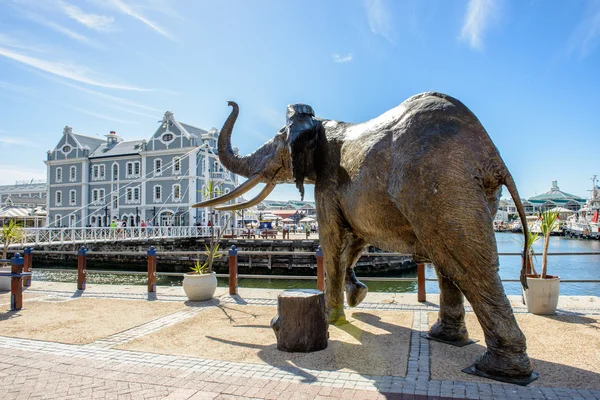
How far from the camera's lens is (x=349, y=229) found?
4816 millimetres

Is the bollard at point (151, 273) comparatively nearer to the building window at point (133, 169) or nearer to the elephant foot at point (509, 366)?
the elephant foot at point (509, 366)

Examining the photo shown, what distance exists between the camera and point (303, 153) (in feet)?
15.6

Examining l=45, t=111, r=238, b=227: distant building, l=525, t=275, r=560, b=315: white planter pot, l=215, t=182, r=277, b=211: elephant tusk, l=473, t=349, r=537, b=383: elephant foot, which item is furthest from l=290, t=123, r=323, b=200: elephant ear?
l=45, t=111, r=238, b=227: distant building

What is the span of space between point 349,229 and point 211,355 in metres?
2.00

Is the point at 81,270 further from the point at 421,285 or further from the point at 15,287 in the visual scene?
the point at 421,285

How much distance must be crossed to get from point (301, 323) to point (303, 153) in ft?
6.06

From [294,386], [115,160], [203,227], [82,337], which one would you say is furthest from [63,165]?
[294,386]

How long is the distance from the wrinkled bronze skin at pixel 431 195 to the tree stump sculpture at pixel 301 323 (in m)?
0.66

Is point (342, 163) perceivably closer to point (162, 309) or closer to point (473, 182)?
point (473, 182)

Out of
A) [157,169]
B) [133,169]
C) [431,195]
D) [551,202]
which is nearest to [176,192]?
[157,169]

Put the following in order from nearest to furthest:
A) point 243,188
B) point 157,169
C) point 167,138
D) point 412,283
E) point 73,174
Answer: point 243,188 → point 412,283 → point 167,138 → point 157,169 → point 73,174

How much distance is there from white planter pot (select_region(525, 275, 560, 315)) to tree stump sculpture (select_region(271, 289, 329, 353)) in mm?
3381

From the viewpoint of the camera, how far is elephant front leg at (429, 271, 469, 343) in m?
4.65

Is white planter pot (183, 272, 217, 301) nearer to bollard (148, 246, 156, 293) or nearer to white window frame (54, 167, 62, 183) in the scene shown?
bollard (148, 246, 156, 293)
